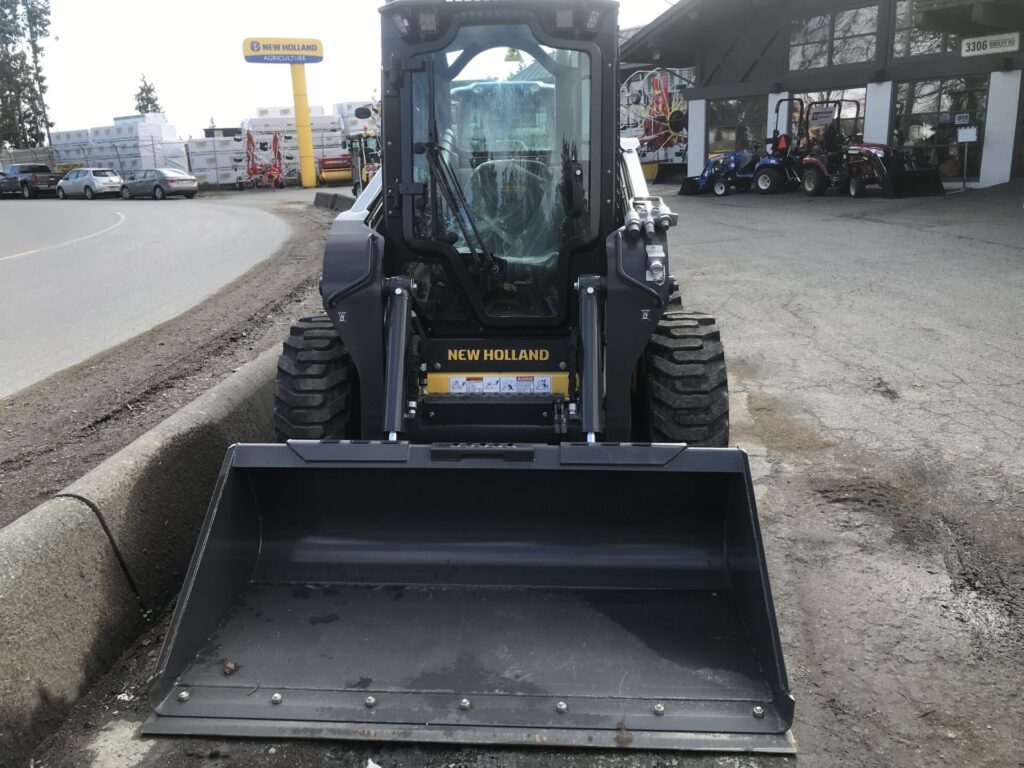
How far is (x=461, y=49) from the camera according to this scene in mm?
4320

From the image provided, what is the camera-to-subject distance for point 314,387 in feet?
13.9

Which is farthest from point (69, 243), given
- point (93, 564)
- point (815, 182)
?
point (815, 182)

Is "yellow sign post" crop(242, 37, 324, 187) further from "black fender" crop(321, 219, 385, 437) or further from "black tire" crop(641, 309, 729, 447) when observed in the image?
"black tire" crop(641, 309, 729, 447)

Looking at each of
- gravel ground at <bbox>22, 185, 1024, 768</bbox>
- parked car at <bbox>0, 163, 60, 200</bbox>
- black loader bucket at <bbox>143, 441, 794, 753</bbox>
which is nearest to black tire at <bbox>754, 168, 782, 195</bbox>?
gravel ground at <bbox>22, 185, 1024, 768</bbox>

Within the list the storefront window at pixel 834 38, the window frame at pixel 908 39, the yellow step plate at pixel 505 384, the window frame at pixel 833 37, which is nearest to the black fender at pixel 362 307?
the yellow step plate at pixel 505 384

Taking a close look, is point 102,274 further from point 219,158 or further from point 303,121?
point 219,158

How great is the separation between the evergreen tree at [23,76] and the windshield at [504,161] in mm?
70051

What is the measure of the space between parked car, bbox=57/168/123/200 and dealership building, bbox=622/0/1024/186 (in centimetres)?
2320

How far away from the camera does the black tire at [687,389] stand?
4.18 m

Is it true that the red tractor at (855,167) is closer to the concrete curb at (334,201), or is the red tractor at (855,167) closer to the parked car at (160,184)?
the concrete curb at (334,201)

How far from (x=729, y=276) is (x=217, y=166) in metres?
37.8

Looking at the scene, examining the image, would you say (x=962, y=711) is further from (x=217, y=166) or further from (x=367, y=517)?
(x=217, y=166)

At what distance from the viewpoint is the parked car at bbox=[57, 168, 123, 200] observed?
123 feet

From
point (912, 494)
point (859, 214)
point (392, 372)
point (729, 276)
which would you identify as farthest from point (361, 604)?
point (859, 214)
